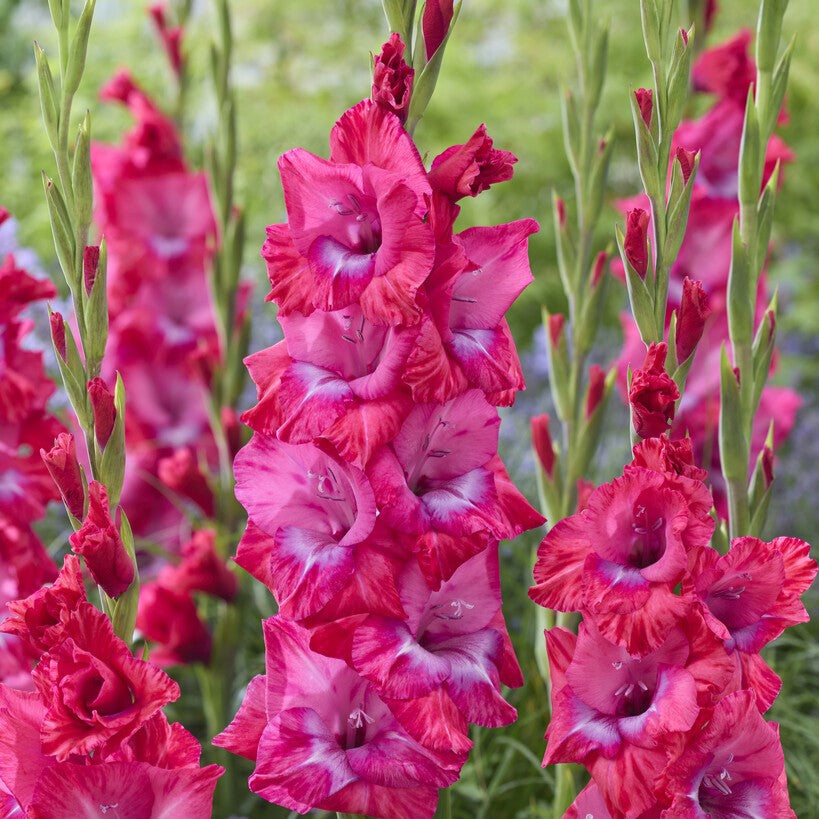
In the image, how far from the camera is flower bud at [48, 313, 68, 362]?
958 millimetres

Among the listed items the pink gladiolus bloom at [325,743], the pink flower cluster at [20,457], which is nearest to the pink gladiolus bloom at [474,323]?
the pink gladiolus bloom at [325,743]

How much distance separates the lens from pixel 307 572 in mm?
883

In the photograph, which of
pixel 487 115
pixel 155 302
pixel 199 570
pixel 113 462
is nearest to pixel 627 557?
pixel 113 462

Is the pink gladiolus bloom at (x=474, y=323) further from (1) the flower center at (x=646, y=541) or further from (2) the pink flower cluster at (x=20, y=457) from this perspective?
(2) the pink flower cluster at (x=20, y=457)

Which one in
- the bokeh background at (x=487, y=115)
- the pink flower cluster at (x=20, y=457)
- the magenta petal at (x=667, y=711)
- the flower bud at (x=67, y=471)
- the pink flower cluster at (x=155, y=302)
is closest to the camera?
the magenta petal at (x=667, y=711)

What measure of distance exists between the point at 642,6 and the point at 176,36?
156 cm

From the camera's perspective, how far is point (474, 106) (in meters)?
5.23

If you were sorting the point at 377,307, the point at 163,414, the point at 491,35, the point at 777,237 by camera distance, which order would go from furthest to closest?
the point at 491,35
the point at 777,237
the point at 163,414
the point at 377,307

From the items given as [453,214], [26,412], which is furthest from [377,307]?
[26,412]

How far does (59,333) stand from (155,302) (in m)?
1.26

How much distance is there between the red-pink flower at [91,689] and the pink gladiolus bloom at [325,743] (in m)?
0.10

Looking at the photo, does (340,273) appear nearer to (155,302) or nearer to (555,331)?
(555,331)

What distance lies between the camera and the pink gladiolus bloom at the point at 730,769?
0.84 m

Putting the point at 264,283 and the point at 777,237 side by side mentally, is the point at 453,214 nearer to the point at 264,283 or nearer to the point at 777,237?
the point at 264,283
